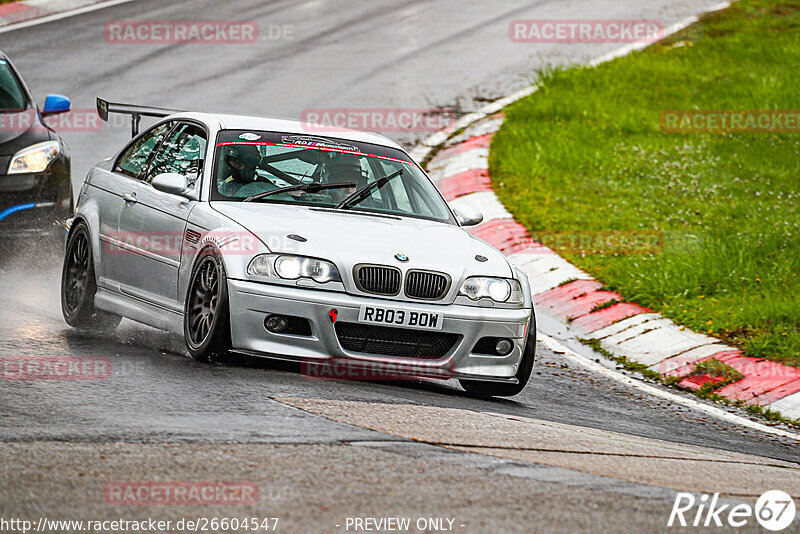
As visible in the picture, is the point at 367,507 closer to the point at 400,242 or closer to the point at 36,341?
the point at 400,242

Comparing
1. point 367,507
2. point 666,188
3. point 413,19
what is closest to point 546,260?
point 666,188

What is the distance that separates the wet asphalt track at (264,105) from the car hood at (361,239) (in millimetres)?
718

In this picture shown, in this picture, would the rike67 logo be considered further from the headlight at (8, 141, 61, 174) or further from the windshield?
the headlight at (8, 141, 61, 174)

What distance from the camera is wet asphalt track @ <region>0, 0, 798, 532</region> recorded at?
18.5 ft

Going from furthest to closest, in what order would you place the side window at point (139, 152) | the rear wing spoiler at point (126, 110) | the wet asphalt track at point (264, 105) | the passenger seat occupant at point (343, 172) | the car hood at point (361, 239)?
1. the rear wing spoiler at point (126, 110)
2. the side window at point (139, 152)
3. the passenger seat occupant at point (343, 172)
4. the car hood at point (361, 239)
5. the wet asphalt track at point (264, 105)

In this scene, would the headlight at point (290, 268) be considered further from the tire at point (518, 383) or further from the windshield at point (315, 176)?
the tire at point (518, 383)

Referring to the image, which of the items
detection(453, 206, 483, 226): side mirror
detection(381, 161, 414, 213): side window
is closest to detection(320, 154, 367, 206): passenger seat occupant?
detection(381, 161, 414, 213): side window

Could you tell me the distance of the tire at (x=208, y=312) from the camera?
21.4 ft

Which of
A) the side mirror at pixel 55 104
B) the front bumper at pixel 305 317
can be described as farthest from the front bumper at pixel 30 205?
the front bumper at pixel 305 317

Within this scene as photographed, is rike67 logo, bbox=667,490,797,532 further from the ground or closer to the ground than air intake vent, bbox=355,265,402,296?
closer to the ground

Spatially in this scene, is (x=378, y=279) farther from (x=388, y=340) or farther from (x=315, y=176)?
(x=315, y=176)

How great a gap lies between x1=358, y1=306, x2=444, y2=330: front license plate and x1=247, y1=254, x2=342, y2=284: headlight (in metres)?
0.24

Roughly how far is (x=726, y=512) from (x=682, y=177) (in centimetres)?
1017

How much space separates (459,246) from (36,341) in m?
2.68
